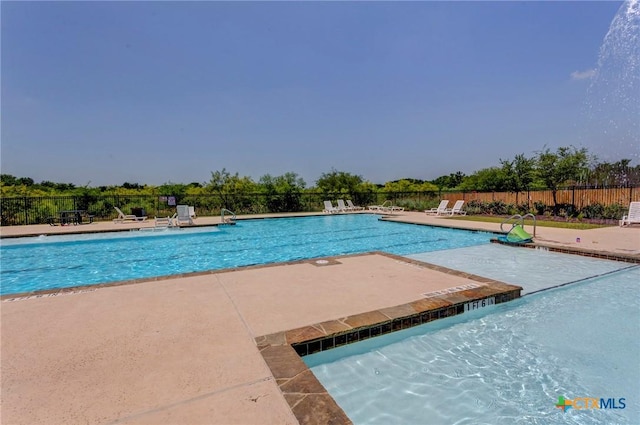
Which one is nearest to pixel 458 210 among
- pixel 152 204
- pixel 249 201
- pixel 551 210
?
pixel 551 210

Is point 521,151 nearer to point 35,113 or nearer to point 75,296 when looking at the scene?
point 75,296

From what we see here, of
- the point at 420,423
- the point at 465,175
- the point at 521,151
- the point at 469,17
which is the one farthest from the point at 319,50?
the point at 465,175

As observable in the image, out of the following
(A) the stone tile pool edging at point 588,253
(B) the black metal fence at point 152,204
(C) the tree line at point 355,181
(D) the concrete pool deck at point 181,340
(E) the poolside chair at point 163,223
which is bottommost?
(A) the stone tile pool edging at point 588,253

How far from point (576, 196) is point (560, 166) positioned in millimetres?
1608

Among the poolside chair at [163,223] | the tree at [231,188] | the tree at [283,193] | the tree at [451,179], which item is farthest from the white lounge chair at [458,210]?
the tree at [451,179]

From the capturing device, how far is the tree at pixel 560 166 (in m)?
12.6

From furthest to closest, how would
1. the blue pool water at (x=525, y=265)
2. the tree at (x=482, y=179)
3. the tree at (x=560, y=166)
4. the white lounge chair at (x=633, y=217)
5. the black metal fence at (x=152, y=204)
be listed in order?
1. the tree at (x=482, y=179)
2. the black metal fence at (x=152, y=204)
3. the tree at (x=560, y=166)
4. the white lounge chair at (x=633, y=217)
5. the blue pool water at (x=525, y=265)

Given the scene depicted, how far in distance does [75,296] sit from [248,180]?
17.5 m

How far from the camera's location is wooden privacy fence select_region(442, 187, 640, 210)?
11953 mm

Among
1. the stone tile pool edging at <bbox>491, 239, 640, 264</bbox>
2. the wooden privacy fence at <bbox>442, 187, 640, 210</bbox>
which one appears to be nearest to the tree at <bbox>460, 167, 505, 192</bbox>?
the wooden privacy fence at <bbox>442, 187, 640, 210</bbox>

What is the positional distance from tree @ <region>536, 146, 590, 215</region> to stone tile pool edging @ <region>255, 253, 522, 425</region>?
1188 cm

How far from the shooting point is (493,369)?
2.55m

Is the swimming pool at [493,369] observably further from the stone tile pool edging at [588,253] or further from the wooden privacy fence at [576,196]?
the wooden privacy fence at [576,196]

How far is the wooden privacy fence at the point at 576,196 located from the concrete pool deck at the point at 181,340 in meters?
12.4
